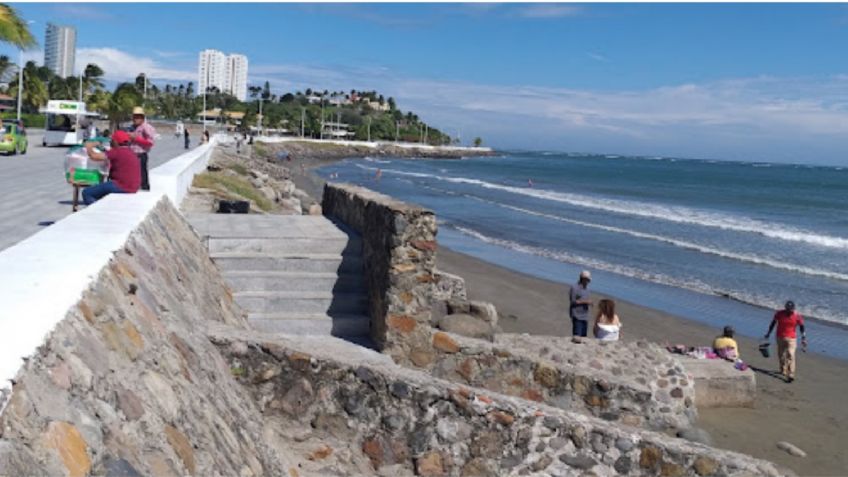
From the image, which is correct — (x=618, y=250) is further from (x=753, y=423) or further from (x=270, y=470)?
(x=270, y=470)

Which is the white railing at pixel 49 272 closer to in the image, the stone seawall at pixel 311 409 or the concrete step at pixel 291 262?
the stone seawall at pixel 311 409

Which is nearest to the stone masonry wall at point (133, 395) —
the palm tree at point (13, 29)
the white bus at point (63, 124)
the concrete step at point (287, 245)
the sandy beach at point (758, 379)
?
the concrete step at point (287, 245)

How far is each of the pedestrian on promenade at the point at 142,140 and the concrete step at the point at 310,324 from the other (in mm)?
2248

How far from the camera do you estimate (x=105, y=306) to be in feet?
11.6

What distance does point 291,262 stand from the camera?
339 inches

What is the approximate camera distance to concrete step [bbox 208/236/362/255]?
856 centimetres

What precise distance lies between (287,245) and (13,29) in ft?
Answer: 39.4

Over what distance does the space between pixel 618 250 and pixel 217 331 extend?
23919 millimetres

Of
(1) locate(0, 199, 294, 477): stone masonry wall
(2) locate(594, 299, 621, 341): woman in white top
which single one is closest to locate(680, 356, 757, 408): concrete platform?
(2) locate(594, 299, 621, 341): woman in white top

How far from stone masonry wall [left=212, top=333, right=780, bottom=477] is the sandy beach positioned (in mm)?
3950

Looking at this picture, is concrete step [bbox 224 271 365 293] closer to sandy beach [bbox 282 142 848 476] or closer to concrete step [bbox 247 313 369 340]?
concrete step [bbox 247 313 369 340]

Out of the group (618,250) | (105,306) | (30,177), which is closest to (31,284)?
(105,306)

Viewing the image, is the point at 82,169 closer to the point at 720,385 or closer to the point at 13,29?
the point at 720,385

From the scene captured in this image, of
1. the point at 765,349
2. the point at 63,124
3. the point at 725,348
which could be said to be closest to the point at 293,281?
the point at 725,348
